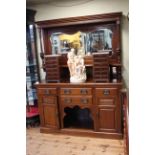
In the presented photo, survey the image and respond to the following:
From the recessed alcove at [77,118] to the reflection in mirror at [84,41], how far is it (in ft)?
3.71

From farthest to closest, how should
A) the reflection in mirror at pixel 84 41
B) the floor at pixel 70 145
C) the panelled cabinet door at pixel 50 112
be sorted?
the reflection in mirror at pixel 84 41, the panelled cabinet door at pixel 50 112, the floor at pixel 70 145

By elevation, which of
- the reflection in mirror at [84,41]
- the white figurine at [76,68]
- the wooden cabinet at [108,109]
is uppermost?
the reflection in mirror at [84,41]

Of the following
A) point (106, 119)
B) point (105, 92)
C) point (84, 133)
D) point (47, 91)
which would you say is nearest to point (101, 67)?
point (105, 92)

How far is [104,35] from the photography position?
3.60 meters

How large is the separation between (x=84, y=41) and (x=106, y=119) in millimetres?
1464

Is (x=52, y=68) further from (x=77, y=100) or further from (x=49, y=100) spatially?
(x=77, y=100)

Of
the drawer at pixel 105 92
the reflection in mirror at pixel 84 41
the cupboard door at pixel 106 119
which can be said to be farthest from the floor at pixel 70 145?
the reflection in mirror at pixel 84 41

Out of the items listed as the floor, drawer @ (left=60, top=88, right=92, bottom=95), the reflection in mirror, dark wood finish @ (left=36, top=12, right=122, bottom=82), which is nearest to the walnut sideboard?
drawer @ (left=60, top=88, right=92, bottom=95)

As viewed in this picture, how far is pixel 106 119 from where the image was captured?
10.5ft

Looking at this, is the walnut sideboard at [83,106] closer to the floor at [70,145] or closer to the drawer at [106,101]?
the drawer at [106,101]

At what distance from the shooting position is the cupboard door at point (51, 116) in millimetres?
3486

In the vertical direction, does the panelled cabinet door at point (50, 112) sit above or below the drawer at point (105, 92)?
below
